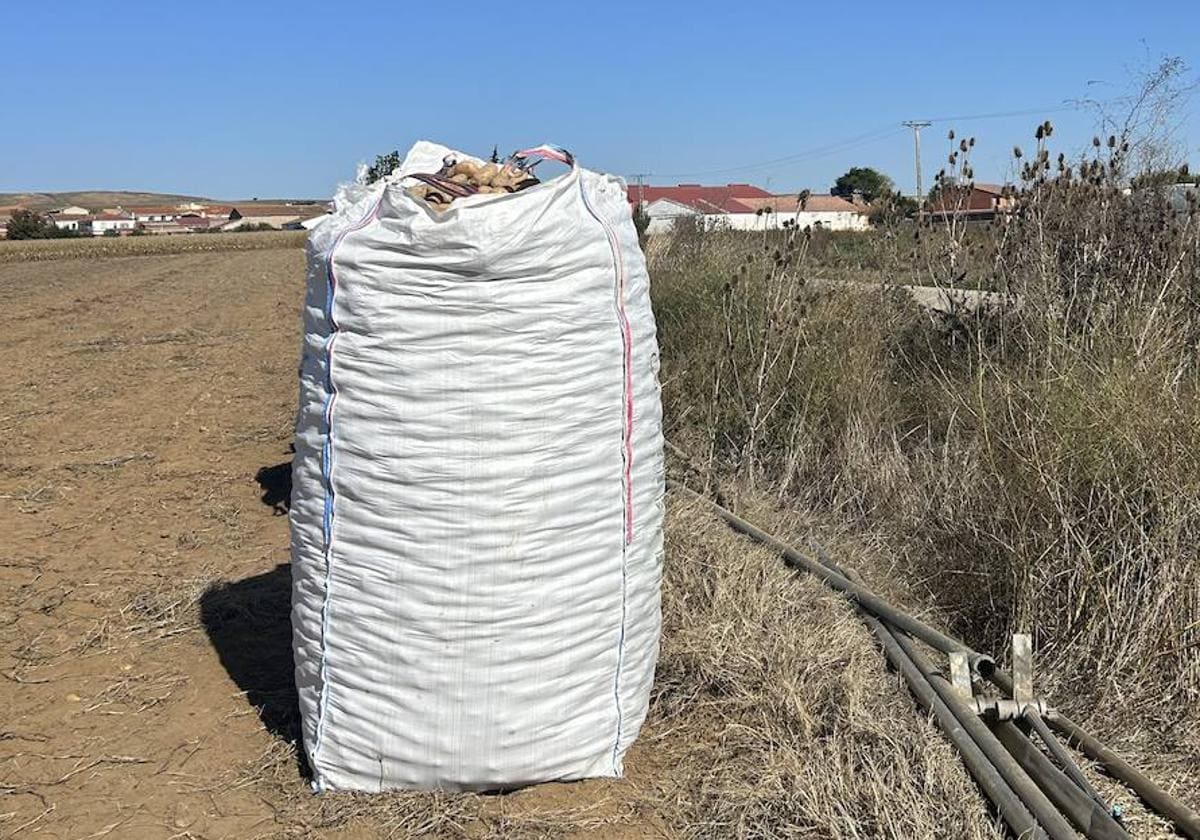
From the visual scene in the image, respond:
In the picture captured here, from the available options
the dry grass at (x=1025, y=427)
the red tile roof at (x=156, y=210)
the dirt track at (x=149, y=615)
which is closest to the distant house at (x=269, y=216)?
the red tile roof at (x=156, y=210)

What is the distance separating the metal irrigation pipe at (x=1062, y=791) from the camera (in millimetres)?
2189

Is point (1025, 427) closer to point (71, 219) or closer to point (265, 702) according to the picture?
point (265, 702)

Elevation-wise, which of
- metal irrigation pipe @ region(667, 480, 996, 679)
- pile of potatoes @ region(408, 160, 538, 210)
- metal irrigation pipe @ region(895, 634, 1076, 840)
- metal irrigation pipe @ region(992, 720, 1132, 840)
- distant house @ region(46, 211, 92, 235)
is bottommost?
metal irrigation pipe @ region(992, 720, 1132, 840)

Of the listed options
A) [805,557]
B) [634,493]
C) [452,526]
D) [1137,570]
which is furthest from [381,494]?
[1137,570]

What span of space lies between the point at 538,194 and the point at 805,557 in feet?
6.46

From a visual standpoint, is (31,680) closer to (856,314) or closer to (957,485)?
(957,485)

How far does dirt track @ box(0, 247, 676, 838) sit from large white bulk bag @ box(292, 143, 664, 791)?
230 mm

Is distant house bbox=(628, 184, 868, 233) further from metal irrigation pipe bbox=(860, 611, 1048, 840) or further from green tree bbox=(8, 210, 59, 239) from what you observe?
green tree bbox=(8, 210, 59, 239)

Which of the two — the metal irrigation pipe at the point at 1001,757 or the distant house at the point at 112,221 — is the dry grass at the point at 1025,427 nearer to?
the metal irrigation pipe at the point at 1001,757

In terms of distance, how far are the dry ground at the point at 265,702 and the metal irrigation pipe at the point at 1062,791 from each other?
0.19 meters

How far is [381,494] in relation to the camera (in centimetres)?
234

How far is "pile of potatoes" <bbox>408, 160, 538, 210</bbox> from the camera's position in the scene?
254 centimetres

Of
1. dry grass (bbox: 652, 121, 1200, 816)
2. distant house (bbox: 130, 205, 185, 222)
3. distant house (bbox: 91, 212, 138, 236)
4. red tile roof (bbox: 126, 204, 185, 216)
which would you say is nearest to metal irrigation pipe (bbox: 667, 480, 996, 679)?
dry grass (bbox: 652, 121, 1200, 816)

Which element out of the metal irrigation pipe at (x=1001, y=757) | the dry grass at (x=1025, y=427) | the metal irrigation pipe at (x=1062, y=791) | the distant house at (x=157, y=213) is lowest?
the metal irrigation pipe at (x=1062, y=791)
